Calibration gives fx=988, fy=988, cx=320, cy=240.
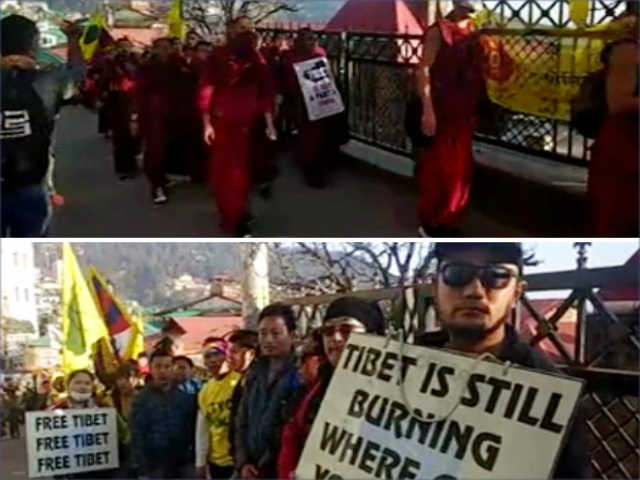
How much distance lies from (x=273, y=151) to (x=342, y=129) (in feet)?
0.48

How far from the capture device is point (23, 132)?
77.5 inches

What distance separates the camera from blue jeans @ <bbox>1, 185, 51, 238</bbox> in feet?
6.48

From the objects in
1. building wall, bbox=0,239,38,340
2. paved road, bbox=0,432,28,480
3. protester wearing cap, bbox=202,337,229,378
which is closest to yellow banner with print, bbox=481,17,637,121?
protester wearing cap, bbox=202,337,229,378

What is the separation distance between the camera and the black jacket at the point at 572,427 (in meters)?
1.95

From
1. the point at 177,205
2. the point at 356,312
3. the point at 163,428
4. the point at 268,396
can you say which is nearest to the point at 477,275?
the point at 356,312

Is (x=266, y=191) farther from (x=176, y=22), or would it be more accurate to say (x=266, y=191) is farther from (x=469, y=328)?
(x=469, y=328)

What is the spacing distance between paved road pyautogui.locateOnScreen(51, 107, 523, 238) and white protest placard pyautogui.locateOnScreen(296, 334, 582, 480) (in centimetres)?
26

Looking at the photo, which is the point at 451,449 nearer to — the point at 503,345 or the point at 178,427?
the point at 503,345

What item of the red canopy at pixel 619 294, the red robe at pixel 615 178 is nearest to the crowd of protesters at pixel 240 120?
the red robe at pixel 615 178

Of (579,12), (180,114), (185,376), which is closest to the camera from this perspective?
(579,12)

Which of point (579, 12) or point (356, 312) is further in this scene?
point (356, 312)

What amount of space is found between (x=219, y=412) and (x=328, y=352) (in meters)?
0.27

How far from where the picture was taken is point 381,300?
2023 mm

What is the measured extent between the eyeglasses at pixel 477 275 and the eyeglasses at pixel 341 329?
208mm
